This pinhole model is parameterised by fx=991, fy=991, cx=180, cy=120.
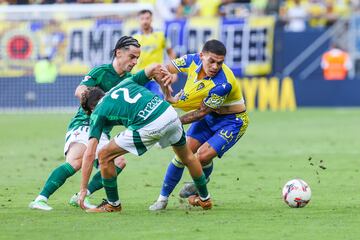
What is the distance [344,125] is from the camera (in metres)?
24.7

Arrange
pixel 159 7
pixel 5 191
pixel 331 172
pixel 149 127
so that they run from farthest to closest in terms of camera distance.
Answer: pixel 159 7
pixel 331 172
pixel 5 191
pixel 149 127

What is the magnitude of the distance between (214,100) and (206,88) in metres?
0.18

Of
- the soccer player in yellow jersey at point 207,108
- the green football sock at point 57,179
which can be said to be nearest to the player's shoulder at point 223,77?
the soccer player in yellow jersey at point 207,108

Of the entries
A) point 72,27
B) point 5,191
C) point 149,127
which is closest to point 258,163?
point 5,191

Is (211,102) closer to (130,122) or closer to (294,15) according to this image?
(130,122)

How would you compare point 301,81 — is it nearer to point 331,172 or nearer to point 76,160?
point 331,172

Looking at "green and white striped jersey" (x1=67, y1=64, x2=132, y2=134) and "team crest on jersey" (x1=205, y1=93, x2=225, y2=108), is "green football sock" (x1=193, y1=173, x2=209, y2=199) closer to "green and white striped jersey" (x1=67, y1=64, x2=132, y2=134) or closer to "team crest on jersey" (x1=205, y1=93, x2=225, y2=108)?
"team crest on jersey" (x1=205, y1=93, x2=225, y2=108)

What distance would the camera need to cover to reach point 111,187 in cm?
1034

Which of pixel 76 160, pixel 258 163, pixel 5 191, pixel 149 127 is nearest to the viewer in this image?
pixel 149 127

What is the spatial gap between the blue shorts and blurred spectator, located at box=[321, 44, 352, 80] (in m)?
19.4

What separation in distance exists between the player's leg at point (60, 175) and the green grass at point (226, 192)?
0.72 ft

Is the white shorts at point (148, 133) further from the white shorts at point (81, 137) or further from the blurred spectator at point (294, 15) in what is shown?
the blurred spectator at point (294, 15)

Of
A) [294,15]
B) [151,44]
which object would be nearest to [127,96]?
[151,44]

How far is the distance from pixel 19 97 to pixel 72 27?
2616 millimetres
